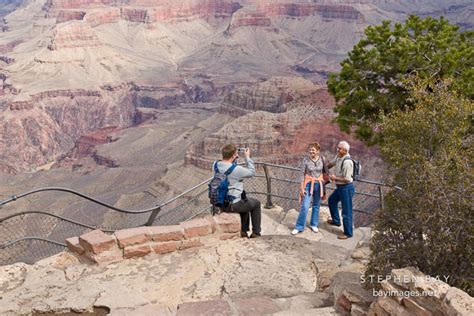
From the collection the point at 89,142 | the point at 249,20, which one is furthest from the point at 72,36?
the point at 89,142

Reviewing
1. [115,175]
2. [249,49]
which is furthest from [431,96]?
[249,49]

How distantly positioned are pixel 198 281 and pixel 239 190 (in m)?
1.99

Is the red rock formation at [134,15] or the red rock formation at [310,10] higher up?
the red rock formation at [310,10]

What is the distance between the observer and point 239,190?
333 inches

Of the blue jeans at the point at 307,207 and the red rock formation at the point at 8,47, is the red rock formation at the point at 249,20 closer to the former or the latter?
the red rock formation at the point at 8,47

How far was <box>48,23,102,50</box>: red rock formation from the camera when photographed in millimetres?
134375

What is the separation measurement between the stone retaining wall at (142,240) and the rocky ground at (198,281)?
0.43 feet

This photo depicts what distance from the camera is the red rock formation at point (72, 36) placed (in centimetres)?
13438

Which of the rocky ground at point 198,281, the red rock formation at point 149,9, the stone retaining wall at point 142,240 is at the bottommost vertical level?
the rocky ground at point 198,281

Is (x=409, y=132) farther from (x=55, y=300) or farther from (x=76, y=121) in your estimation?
(x=76, y=121)

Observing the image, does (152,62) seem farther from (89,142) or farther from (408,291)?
(408,291)

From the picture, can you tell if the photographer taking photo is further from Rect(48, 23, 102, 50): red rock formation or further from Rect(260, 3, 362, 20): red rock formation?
Rect(260, 3, 362, 20): red rock formation

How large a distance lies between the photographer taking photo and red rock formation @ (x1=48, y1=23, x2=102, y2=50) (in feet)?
453

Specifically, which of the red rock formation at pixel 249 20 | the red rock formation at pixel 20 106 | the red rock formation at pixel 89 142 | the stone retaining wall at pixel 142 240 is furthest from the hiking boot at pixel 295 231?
the red rock formation at pixel 249 20
